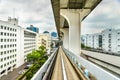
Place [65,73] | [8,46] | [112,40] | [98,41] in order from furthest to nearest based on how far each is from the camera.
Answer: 1. [98,41]
2. [112,40]
3. [8,46]
4. [65,73]

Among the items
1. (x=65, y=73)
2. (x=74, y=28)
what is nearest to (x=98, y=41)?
(x=74, y=28)

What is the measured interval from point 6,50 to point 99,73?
29.0 m

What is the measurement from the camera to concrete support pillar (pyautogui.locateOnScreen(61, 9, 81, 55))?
14789mm

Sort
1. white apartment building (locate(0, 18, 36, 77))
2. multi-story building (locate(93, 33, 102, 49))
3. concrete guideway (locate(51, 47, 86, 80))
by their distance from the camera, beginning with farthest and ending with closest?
multi-story building (locate(93, 33, 102, 49)) < white apartment building (locate(0, 18, 36, 77)) < concrete guideway (locate(51, 47, 86, 80))

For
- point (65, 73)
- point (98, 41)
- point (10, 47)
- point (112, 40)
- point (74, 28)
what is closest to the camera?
A: point (65, 73)

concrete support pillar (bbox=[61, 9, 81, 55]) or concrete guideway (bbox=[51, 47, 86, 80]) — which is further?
concrete support pillar (bbox=[61, 9, 81, 55])

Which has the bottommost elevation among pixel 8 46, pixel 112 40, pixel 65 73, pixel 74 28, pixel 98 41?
pixel 65 73

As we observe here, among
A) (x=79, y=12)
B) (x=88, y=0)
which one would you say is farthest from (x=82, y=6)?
(x=88, y=0)

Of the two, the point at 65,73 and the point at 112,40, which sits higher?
the point at 112,40

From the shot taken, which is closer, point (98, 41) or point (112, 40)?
point (112, 40)

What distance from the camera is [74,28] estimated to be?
1478 centimetres

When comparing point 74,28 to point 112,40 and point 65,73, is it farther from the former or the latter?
point 112,40

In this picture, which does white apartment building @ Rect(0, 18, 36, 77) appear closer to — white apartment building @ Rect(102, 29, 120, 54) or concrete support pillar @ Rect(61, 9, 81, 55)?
concrete support pillar @ Rect(61, 9, 81, 55)

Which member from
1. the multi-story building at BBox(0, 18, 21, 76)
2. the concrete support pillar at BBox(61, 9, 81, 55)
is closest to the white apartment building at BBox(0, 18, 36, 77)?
the multi-story building at BBox(0, 18, 21, 76)
